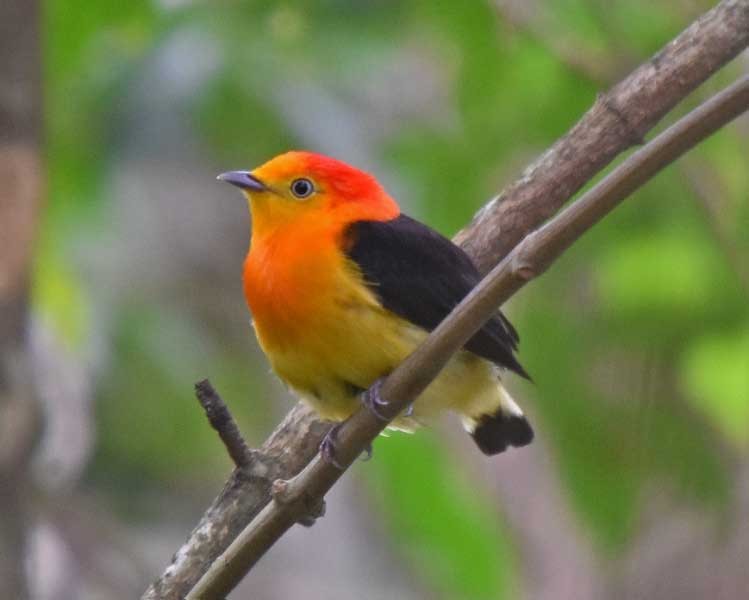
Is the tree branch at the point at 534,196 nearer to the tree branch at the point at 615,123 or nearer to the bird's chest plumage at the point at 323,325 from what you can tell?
the tree branch at the point at 615,123

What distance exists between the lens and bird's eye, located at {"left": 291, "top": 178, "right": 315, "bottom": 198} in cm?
376

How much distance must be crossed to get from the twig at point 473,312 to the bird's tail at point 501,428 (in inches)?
42.9

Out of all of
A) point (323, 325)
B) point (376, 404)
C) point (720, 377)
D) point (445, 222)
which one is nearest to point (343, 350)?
point (323, 325)

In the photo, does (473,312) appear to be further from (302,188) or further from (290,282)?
(302,188)

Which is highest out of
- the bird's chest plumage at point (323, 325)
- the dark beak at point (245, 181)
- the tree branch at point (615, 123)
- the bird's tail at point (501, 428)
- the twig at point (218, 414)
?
the dark beak at point (245, 181)

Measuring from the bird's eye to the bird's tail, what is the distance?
732 mm

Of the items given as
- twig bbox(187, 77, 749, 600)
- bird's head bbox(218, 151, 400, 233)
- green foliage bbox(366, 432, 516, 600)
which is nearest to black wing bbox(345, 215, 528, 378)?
bird's head bbox(218, 151, 400, 233)

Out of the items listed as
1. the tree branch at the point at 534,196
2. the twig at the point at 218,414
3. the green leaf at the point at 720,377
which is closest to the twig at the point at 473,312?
the twig at the point at 218,414

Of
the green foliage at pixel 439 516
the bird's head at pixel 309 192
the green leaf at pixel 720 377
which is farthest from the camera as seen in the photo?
the green leaf at pixel 720 377

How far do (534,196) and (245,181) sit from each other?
0.74 meters

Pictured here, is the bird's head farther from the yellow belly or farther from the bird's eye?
the yellow belly

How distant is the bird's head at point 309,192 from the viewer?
3.70m

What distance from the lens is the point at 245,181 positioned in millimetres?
3770

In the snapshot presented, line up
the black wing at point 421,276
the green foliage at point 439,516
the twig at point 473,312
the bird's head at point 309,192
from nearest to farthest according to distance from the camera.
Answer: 1. the twig at point 473,312
2. the black wing at point 421,276
3. the bird's head at point 309,192
4. the green foliage at point 439,516
